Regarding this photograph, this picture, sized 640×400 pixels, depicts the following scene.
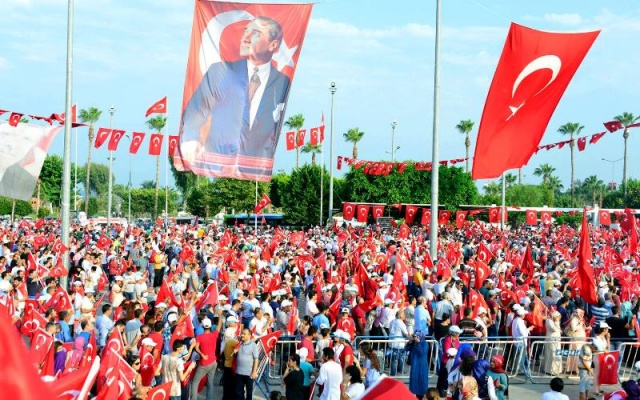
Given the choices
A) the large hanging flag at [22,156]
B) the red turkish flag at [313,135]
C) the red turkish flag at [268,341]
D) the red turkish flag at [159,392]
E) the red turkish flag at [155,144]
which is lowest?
the red turkish flag at [159,392]

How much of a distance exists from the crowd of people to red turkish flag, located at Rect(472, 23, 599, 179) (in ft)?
9.08

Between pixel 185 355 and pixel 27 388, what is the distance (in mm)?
8578

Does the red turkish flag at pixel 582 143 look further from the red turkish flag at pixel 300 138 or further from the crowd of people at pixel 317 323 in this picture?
the red turkish flag at pixel 300 138

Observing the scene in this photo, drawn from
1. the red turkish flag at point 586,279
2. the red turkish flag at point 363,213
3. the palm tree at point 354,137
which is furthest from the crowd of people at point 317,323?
the palm tree at point 354,137

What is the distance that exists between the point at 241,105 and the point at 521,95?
5693mm

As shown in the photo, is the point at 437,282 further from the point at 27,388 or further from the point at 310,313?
the point at 27,388

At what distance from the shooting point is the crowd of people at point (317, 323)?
410 inches

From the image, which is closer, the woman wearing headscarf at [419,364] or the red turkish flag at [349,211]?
the woman wearing headscarf at [419,364]

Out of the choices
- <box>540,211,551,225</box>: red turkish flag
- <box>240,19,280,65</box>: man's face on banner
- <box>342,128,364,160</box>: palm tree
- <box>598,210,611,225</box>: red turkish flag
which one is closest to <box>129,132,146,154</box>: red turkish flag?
<box>240,19,280,65</box>: man's face on banner

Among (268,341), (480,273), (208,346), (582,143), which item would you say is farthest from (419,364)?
(582,143)

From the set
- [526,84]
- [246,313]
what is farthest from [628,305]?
[246,313]

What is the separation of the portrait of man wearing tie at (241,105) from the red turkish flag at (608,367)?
723 centimetres

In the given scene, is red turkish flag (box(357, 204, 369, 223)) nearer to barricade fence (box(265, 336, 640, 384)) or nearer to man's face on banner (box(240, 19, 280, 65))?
man's face on banner (box(240, 19, 280, 65))

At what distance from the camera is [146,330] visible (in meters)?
11.4
